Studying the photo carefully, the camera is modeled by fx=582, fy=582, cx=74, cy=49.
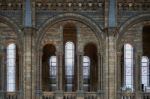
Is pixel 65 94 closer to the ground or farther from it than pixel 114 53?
closer to the ground

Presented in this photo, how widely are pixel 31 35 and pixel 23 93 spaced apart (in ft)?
16.4

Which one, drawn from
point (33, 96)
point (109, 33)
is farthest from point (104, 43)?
point (33, 96)

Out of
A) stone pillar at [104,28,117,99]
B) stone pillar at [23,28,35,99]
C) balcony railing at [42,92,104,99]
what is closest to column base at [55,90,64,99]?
balcony railing at [42,92,104,99]

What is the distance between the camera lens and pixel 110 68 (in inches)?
1941

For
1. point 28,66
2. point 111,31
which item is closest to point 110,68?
point 111,31

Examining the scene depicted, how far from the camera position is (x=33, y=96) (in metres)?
49.2

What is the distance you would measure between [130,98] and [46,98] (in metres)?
7.17

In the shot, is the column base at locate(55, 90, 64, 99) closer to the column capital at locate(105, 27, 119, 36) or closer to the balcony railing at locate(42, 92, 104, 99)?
the balcony railing at locate(42, 92, 104, 99)

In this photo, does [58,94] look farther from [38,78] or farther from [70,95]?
[38,78]

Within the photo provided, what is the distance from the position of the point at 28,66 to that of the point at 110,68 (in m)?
6.95

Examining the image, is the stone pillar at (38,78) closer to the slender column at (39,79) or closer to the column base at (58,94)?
the slender column at (39,79)

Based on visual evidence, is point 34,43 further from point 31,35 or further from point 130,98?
point 130,98

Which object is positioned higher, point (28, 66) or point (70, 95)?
point (28, 66)

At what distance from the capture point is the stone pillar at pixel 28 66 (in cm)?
4912
